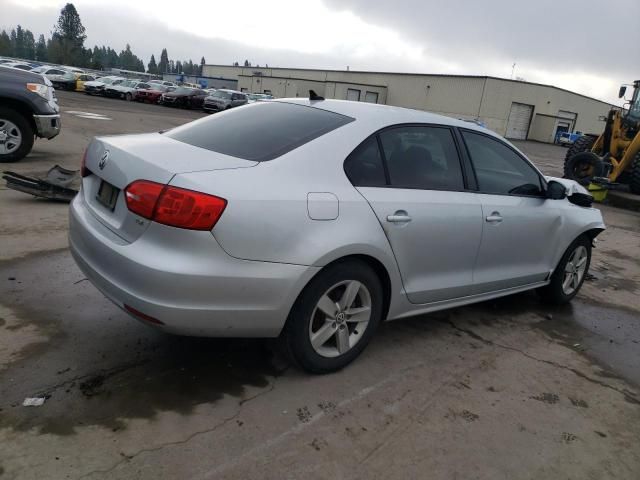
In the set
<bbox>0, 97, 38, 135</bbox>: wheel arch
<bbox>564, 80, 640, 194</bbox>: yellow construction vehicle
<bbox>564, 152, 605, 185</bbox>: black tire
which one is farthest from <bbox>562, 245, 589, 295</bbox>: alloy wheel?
<bbox>564, 152, 605, 185</bbox>: black tire

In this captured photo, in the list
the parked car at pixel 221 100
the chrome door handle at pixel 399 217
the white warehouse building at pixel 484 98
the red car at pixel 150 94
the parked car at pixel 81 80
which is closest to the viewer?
the chrome door handle at pixel 399 217

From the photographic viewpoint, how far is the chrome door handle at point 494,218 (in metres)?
3.84

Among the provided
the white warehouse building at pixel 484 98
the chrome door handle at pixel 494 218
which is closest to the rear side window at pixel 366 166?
the chrome door handle at pixel 494 218

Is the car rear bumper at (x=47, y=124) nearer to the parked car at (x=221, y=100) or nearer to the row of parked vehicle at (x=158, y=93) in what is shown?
the parked car at (x=221, y=100)

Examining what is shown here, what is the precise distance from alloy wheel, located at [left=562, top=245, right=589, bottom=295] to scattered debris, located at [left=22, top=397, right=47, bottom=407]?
14.1ft

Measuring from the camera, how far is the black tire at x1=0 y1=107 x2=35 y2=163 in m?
7.96

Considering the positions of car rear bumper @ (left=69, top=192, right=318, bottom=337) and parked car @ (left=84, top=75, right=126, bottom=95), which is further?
parked car @ (left=84, top=75, right=126, bottom=95)

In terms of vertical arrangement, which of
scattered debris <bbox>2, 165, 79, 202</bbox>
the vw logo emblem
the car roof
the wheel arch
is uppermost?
the car roof

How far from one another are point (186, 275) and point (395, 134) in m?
1.69

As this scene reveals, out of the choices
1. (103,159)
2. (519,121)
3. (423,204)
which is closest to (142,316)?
(103,159)

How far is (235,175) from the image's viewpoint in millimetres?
2717

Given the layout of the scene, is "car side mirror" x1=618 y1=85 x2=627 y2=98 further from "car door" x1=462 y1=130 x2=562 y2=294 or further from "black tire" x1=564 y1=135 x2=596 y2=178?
"car door" x1=462 y1=130 x2=562 y2=294

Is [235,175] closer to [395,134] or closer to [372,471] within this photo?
[395,134]

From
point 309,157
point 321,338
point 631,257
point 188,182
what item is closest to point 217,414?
point 321,338
